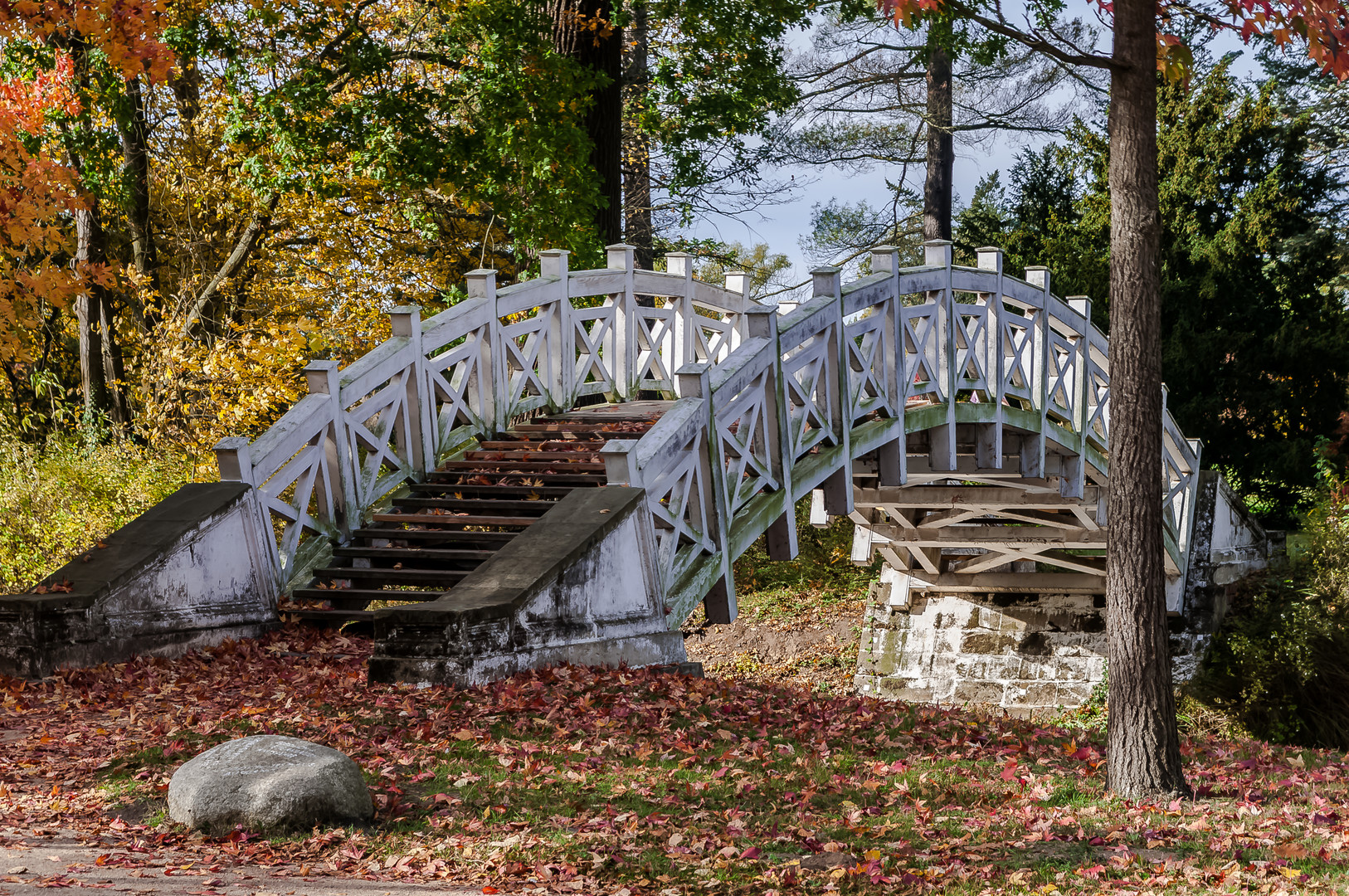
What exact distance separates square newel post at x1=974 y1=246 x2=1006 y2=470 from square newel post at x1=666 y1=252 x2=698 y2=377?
320 centimetres

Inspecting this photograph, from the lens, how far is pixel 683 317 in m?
14.5

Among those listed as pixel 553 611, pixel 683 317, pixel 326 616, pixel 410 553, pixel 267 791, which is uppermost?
pixel 683 317

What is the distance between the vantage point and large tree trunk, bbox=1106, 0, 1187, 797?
6398mm

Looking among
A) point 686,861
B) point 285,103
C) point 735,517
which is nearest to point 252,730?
point 686,861

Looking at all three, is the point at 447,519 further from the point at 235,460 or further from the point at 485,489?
the point at 235,460

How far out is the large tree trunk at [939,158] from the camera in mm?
25500

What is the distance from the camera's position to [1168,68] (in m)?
7.64

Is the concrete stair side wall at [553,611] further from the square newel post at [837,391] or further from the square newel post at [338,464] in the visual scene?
the square newel post at [837,391]

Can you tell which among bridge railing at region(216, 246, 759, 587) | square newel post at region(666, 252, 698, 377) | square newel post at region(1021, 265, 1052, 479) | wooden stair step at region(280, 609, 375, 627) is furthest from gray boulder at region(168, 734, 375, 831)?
square newel post at region(1021, 265, 1052, 479)

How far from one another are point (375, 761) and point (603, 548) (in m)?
2.65

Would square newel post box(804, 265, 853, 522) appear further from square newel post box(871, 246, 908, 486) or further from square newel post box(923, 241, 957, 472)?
square newel post box(923, 241, 957, 472)

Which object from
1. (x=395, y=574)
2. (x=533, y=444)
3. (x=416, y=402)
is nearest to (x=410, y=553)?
(x=395, y=574)

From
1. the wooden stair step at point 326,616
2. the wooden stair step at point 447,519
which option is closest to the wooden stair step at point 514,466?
the wooden stair step at point 447,519

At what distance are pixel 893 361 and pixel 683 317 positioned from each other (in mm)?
3014
